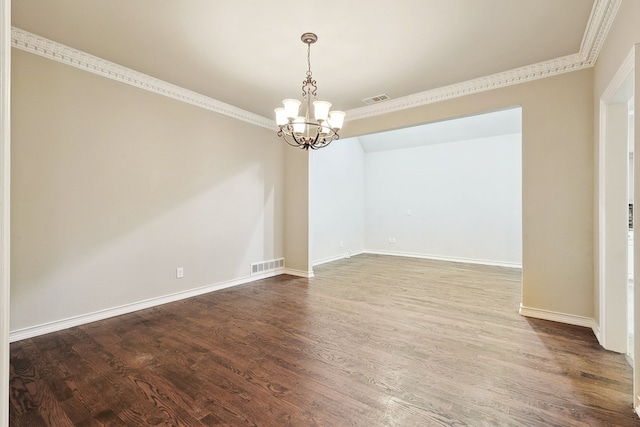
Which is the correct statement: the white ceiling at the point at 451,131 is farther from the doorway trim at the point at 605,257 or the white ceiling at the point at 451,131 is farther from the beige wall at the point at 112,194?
the beige wall at the point at 112,194

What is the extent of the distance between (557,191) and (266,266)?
431cm

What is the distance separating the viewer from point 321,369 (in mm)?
2240

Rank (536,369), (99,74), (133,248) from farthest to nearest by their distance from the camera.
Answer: (133,248)
(99,74)
(536,369)

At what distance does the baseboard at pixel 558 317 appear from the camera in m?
3.00

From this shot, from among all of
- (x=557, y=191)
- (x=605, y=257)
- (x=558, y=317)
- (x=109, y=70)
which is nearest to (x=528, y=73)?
(x=557, y=191)

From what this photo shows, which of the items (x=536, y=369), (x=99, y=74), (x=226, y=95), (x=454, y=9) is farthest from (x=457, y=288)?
(x=99, y=74)

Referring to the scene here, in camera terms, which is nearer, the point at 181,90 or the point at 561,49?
the point at 561,49

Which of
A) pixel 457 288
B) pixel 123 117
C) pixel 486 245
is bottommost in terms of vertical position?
pixel 457 288

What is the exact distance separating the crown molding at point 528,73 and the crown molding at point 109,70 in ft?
7.02

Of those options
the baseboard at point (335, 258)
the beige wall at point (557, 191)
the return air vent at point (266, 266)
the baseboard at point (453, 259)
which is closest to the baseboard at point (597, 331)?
the beige wall at point (557, 191)

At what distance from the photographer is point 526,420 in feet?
5.52

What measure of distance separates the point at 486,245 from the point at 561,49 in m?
4.66

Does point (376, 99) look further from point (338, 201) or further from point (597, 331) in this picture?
point (597, 331)

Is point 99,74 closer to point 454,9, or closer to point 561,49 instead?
point 454,9
